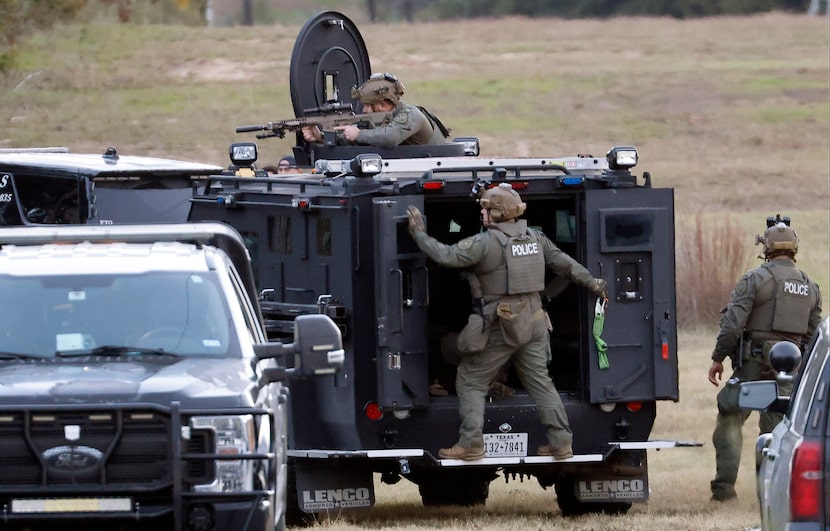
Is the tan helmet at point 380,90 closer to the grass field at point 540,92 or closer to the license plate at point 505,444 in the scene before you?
the license plate at point 505,444

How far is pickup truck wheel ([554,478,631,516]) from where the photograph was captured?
1244 cm

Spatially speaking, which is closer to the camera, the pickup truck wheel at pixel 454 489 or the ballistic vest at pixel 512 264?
the ballistic vest at pixel 512 264

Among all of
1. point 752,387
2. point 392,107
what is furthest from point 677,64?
point 752,387

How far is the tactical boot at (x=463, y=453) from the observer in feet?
37.7

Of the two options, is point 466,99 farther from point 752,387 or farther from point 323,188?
point 752,387

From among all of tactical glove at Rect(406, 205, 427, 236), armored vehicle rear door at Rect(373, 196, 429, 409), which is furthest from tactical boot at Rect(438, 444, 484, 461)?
tactical glove at Rect(406, 205, 427, 236)

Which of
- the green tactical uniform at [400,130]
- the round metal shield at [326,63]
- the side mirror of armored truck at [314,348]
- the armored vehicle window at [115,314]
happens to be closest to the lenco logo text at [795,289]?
the green tactical uniform at [400,130]

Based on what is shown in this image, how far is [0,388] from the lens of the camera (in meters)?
7.82

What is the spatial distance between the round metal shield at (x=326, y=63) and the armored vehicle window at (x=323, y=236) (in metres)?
3.28

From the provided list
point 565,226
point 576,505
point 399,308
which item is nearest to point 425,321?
point 399,308

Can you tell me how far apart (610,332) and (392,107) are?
3.07m

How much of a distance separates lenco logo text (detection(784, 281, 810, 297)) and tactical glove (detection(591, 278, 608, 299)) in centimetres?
151

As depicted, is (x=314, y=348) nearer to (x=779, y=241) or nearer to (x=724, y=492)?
(x=779, y=241)

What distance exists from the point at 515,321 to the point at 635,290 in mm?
893
